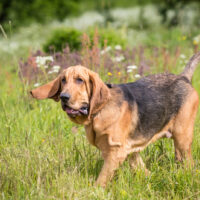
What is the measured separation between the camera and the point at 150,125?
4199 millimetres

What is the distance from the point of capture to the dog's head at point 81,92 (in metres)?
3.56

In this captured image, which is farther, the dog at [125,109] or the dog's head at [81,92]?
the dog at [125,109]

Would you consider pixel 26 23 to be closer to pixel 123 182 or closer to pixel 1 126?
→ pixel 1 126

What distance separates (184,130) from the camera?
4.25 metres

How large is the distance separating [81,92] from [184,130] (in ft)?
4.62

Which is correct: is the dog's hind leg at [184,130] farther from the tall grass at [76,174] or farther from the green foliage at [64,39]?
the green foliage at [64,39]

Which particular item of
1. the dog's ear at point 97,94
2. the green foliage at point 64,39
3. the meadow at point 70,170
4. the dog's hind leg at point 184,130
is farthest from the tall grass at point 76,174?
the green foliage at point 64,39

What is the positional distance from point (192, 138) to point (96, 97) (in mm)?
1494

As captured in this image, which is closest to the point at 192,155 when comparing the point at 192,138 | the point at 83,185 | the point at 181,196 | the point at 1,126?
the point at 192,138

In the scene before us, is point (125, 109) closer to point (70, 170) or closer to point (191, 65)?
point (70, 170)

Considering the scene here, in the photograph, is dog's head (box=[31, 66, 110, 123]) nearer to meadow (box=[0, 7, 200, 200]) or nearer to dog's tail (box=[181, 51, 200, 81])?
meadow (box=[0, 7, 200, 200])

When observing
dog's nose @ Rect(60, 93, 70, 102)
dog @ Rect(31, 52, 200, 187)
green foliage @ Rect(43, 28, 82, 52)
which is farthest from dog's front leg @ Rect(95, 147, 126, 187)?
green foliage @ Rect(43, 28, 82, 52)

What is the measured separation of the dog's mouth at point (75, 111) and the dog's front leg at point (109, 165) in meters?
0.50

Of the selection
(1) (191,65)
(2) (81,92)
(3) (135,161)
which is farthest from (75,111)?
(1) (191,65)
